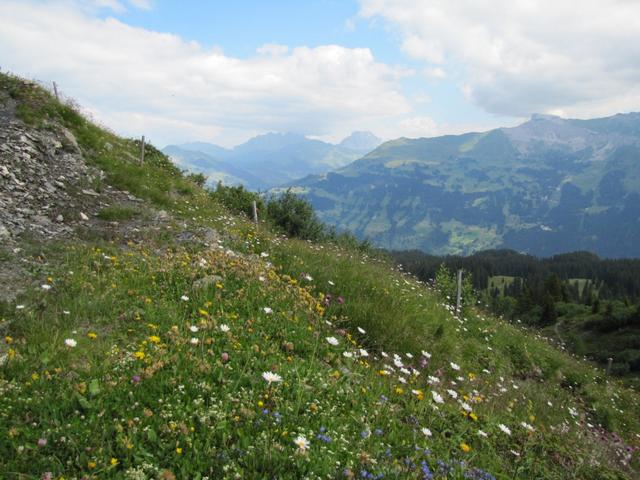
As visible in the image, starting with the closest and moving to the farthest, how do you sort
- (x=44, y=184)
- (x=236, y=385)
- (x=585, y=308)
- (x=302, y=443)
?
(x=302, y=443) < (x=236, y=385) < (x=44, y=184) < (x=585, y=308)

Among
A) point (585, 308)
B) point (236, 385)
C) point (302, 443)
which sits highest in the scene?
point (236, 385)

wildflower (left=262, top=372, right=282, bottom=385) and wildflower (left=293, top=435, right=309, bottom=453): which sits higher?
wildflower (left=262, top=372, right=282, bottom=385)

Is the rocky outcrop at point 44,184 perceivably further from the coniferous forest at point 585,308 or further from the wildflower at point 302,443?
the coniferous forest at point 585,308

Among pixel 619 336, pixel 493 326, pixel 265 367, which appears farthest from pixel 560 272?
pixel 265 367

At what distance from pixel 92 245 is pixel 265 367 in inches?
255

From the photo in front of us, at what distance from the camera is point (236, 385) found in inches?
178

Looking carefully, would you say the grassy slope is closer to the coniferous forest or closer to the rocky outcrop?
the rocky outcrop

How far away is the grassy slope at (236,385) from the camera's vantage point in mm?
3678

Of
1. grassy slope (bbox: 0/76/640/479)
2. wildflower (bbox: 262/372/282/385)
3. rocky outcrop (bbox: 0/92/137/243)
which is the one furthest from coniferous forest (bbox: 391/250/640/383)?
wildflower (bbox: 262/372/282/385)

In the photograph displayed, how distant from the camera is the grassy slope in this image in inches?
145

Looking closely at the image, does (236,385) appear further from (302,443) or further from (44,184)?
(44,184)

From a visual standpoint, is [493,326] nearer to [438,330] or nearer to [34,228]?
[438,330]

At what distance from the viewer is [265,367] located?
16.9ft

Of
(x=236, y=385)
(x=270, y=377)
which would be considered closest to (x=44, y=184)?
(x=236, y=385)
